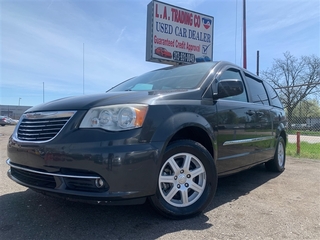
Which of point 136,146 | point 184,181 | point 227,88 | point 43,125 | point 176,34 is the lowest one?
point 184,181

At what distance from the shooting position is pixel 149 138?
224cm

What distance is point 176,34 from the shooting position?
10.5m

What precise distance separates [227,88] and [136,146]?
1364 mm

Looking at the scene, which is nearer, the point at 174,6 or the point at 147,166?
the point at 147,166

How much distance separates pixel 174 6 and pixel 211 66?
26.0 feet

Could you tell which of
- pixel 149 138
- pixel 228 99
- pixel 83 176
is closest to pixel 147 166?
pixel 149 138

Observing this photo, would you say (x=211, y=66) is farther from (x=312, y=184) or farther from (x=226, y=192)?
(x=312, y=184)

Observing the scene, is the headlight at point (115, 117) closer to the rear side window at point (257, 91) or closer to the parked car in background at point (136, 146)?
the parked car in background at point (136, 146)

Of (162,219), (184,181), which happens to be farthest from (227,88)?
(162,219)

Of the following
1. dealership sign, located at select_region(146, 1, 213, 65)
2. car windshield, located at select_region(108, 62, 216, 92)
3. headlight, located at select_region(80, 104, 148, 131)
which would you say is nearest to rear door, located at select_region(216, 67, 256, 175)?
car windshield, located at select_region(108, 62, 216, 92)

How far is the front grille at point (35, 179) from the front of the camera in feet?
7.41

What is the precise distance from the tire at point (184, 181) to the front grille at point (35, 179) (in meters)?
0.87

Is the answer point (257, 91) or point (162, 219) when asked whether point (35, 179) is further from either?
point (257, 91)

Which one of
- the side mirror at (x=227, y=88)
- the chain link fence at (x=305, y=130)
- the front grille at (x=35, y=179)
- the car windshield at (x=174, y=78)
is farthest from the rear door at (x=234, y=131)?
the chain link fence at (x=305, y=130)
